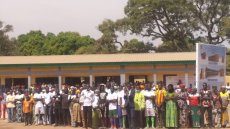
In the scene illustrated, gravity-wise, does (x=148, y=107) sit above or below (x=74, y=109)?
above

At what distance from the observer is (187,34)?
52125mm

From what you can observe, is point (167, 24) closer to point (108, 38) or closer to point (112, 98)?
point (108, 38)

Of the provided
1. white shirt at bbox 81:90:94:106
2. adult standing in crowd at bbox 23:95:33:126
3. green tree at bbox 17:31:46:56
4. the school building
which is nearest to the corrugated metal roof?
the school building

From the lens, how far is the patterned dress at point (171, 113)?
56.2 feet

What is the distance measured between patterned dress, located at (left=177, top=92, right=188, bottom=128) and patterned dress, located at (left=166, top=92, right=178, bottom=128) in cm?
45

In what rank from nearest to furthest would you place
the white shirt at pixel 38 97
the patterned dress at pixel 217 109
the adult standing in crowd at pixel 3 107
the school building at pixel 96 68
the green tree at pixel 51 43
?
the patterned dress at pixel 217 109 → the white shirt at pixel 38 97 → the adult standing in crowd at pixel 3 107 → the school building at pixel 96 68 → the green tree at pixel 51 43

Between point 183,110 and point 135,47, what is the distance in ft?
116

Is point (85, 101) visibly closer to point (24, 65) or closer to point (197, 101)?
point (197, 101)

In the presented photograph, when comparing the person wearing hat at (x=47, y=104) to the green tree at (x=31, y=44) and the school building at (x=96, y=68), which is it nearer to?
the school building at (x=96, y=68)

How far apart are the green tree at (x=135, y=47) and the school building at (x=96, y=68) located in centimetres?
1396

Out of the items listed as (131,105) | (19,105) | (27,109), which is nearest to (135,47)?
(19,105)

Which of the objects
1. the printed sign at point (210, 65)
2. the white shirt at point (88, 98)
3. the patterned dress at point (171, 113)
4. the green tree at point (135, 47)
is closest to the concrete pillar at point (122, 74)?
the printed sign at point (210, 65)

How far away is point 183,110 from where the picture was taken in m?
17.8

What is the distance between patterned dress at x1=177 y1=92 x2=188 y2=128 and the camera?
17.6m
